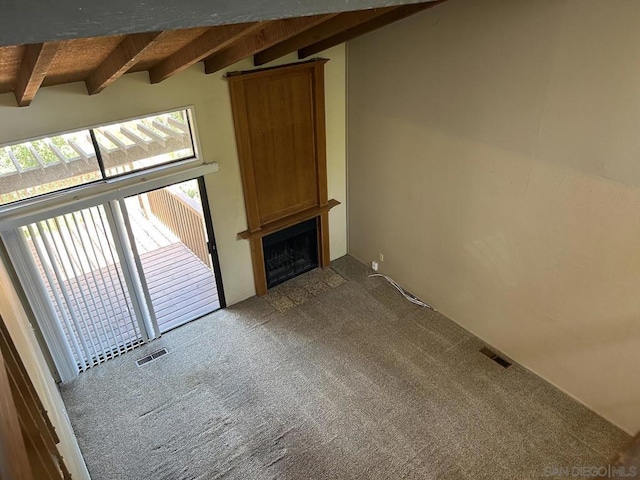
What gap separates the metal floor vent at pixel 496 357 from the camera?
461 cm

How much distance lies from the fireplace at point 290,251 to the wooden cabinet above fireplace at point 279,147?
166 mm

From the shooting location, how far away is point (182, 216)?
6.58 m

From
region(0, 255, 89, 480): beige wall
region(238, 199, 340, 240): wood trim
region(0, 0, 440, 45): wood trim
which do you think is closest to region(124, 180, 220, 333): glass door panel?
region(238, 199, 340, 240): wood trim

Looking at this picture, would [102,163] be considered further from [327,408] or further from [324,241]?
[327,408]

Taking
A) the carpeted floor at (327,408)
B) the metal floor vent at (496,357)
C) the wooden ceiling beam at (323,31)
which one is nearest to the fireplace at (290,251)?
the carpeted floor at (327,408)

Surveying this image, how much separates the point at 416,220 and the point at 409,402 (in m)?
2.03

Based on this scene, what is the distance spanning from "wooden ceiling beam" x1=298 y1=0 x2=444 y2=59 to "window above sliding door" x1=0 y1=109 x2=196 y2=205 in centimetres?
151

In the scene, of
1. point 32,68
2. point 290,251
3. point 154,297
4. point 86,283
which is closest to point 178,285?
point 154,297

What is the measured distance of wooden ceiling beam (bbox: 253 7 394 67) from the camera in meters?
3.45

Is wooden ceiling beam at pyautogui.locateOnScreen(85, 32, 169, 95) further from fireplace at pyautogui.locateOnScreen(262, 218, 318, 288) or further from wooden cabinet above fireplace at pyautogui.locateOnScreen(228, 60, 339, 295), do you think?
fireplace at pyautogui.locateOnScreen(262, 218, 318, 288)

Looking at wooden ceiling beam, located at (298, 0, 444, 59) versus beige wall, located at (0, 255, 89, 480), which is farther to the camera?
wooden ceiling beam, located at (298, 0, 444, 59)

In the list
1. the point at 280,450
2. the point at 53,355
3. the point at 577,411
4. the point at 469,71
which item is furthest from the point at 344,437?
the point at 469,71

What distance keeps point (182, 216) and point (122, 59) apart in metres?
4.00

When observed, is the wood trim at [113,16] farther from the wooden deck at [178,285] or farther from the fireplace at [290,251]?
the wooden deck at [178,285]
